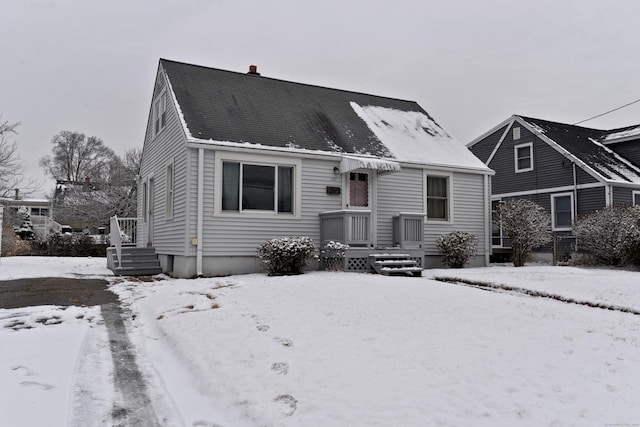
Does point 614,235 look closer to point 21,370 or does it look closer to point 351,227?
point 351,227

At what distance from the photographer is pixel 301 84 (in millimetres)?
15828

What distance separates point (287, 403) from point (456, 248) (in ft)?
33.2

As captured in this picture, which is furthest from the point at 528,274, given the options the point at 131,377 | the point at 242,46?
the point at 242,46

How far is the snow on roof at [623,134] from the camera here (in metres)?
20.8

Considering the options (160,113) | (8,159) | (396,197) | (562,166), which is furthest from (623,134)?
(8,159)

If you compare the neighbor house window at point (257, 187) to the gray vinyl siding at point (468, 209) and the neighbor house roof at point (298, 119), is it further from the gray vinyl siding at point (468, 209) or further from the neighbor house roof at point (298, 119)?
the gray vinyl siding at point (468, 209)

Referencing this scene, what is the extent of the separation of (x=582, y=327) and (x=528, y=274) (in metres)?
4.89

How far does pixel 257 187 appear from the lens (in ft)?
38.7

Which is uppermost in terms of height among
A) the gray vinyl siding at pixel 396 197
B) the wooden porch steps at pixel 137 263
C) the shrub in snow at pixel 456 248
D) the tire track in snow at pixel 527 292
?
the gray vinyl siding at pixel 396 197

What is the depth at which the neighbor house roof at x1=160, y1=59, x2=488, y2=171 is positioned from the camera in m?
12.2

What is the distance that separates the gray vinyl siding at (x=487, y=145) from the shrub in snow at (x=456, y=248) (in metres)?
11.3

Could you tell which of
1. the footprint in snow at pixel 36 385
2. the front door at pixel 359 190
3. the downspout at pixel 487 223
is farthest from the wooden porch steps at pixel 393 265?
the footprint in snow at pixel 36 385

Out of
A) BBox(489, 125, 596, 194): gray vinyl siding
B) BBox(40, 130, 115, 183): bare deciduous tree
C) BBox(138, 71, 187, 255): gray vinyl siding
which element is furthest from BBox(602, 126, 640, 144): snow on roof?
BBox(40, 130, 115, 183): bare deciduous tree

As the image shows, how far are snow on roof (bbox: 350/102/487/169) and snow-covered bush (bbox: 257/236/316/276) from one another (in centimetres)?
452
